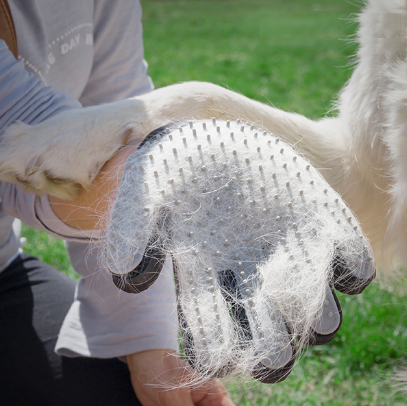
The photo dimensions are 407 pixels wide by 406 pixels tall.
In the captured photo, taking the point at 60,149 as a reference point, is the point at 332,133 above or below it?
below

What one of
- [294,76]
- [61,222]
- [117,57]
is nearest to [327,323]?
[61,222]

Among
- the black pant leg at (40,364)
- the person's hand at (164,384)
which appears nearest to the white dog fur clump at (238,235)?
the person's hand at (164,384)

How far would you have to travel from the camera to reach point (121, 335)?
1.34 meters

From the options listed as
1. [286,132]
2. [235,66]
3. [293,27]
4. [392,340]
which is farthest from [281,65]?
[286,132]

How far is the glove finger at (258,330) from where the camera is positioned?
0.74 meters

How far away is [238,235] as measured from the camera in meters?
0.84

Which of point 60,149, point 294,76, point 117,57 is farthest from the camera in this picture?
point 294,76

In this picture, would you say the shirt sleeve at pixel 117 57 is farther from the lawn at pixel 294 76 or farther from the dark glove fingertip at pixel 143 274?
the dark glove fingertip at pixel 143 274

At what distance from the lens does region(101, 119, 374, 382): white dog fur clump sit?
763 millimetres

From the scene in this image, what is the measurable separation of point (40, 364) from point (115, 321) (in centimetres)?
27

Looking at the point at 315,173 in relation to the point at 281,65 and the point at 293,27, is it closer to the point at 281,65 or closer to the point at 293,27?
the point at 281,65

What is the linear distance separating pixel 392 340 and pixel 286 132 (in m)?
1.25

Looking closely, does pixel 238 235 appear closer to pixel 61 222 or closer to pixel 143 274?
pixel 143 274

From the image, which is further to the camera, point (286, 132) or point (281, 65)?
point (281, 65)
